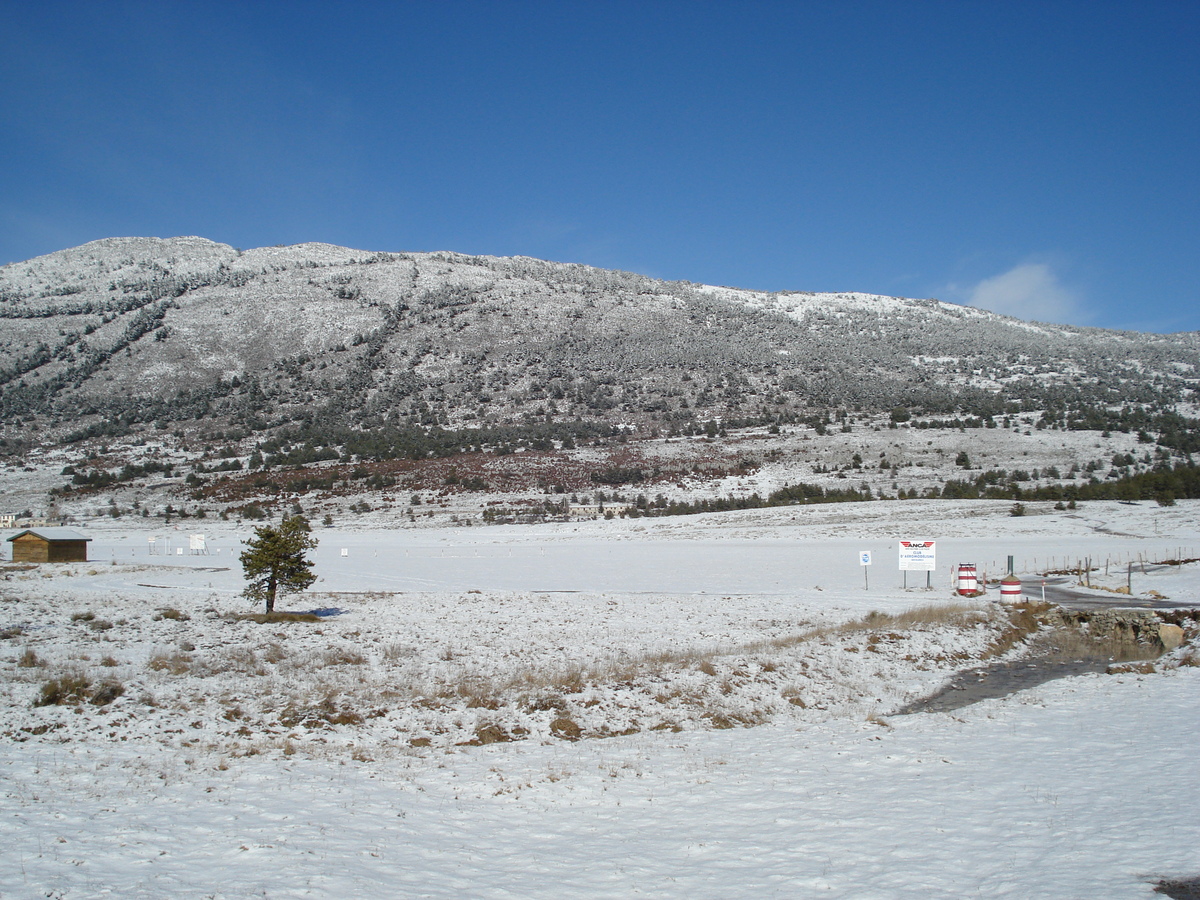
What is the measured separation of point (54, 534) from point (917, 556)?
36.7 meters

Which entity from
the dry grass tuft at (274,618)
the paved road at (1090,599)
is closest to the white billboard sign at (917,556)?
the paved road at (1090,599)

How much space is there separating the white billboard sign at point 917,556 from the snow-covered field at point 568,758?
4.51m

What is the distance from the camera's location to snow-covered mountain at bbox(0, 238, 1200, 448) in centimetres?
9244

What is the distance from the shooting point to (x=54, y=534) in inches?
1320

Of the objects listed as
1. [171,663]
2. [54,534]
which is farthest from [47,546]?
[171,663]

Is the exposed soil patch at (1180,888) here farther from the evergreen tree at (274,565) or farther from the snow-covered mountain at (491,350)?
the snow-covered mountain at (491,350)

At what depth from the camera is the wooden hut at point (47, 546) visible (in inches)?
1304

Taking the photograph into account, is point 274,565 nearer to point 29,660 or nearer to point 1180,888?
point 29,660

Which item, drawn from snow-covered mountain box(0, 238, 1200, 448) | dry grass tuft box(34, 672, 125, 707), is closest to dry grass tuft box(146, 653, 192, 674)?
dry grass tuft box(34, 672, 125, 707)

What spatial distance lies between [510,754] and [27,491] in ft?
238

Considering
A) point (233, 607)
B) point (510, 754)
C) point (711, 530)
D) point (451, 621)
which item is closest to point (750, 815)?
point (510, 754)

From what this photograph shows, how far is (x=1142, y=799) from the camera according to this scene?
26.0 ft

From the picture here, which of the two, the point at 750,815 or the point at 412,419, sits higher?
the point at 412,419

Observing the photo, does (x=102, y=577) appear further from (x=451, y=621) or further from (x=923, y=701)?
(x=923, y=701)
